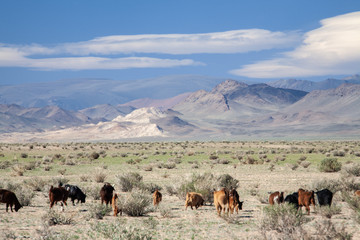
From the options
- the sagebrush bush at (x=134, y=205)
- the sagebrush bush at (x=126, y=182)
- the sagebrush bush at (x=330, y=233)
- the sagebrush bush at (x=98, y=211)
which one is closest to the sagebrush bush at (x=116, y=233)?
the sagebrush bush at (x=98, y=211)

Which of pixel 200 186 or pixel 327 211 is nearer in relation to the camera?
pixel 327 211

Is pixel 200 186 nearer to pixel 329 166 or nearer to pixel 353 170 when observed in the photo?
pixel 353 170

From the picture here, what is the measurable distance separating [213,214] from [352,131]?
183082 mm

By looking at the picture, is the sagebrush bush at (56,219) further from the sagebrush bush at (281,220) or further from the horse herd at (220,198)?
the sagebrush bush at (281,220)

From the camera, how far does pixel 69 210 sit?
1595 cm

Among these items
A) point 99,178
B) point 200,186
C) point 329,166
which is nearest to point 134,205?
point 200,186

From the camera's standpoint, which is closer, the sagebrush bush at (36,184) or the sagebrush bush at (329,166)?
the sagebrush bush at (36,184)

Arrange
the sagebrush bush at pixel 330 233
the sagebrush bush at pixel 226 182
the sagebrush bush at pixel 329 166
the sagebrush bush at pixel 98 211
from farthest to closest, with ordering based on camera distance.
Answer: the sagebrush bush at pixel 329 166 < the sagebrush bush at pixel 226 182 < the sagebrush bush at pixel 98 211 < the sagebrush bush at pixel 330 233

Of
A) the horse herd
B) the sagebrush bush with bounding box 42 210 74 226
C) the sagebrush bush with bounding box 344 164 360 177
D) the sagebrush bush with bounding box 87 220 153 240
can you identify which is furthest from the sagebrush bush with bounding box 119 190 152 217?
the sagebrush bush with bounding box 344 164 360 177

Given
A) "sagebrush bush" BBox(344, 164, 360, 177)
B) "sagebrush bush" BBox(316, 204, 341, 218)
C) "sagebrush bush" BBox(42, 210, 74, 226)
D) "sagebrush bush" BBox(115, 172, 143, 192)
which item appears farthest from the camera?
"sagebrush bush" BBox(344, 164, 360, 177)

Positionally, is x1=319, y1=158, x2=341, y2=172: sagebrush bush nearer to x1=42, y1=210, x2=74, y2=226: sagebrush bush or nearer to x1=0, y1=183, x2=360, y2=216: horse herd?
x1=0, y1=183, x2=360, y2=216: horse herd

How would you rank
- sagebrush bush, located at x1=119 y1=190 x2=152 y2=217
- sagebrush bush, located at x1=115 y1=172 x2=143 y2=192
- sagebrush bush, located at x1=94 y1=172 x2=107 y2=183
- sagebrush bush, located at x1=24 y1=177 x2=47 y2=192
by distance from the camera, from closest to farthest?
1. sagebrush bush, located at x1=119 y1=190 x2=152 y2=217
2. sagebrush bush, located at x1=115 y1=172 x2=143 y2=192
3. sagebrush bush, located at x1=24 y1=177 x2=47 y2=192
4. sagebrush bush, located at x1=94 y1=172 x2=107 y2=183

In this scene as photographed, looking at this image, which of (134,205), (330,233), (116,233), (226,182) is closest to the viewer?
(330,233)

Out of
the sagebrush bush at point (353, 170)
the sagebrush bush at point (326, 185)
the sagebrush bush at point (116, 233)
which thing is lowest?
the sagebrush bush at point (116, 233)
